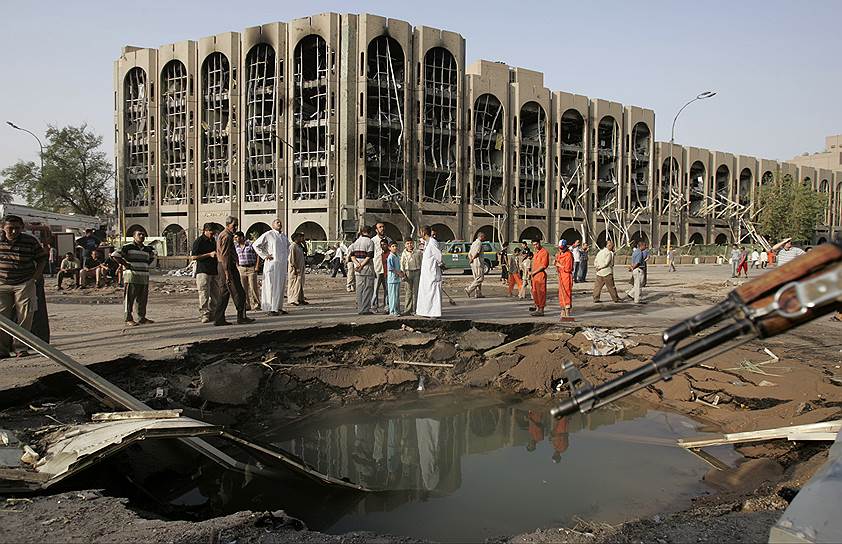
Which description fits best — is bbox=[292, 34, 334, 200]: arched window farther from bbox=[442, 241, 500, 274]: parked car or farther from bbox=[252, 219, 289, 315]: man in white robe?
bbox=[252, 219, 289, 315]: man in white robe

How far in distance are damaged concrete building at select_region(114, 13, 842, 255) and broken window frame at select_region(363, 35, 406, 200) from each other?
11 centimetres

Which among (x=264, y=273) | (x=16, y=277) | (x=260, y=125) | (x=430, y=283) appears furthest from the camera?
(x=260, y=125)

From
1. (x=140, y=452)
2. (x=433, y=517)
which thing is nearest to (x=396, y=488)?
(x=433, y=517)

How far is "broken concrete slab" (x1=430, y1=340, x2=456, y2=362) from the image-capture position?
28.6 feet

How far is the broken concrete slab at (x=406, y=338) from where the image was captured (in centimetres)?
882

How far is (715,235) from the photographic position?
205 feet

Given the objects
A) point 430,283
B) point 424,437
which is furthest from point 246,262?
point 424,437

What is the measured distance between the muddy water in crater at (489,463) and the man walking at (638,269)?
730cm

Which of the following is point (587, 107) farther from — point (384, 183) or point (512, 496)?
point (512, 496)

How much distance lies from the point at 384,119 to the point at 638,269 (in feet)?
92.9

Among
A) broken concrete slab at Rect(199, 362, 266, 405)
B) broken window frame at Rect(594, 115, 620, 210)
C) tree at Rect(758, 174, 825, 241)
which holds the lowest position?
broken concrete slab at Rect(199, 362, 266, 405)

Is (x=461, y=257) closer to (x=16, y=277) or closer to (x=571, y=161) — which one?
(x=16, y=277)

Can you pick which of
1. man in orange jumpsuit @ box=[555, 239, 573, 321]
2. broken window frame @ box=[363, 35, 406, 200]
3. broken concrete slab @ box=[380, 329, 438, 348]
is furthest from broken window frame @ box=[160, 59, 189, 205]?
broken concrete slab @ box=[380, 329, 438, 348]

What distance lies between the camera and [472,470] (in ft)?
17.7
